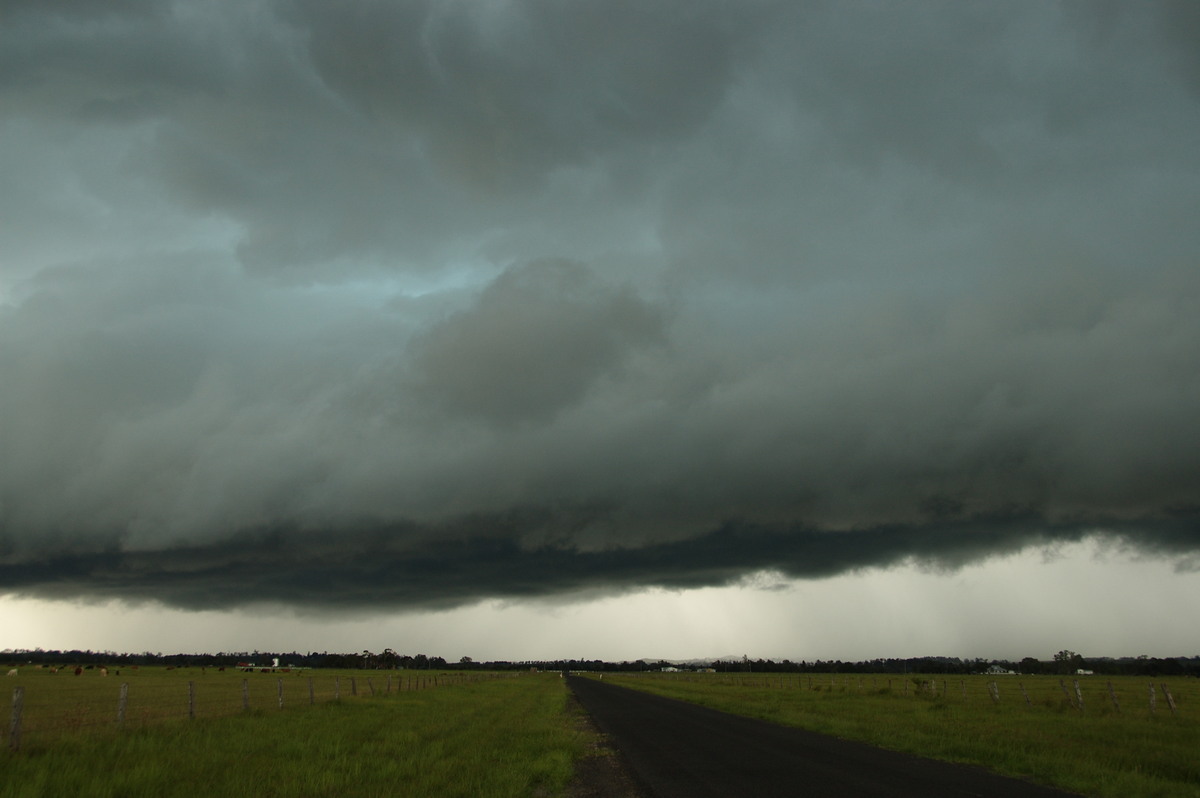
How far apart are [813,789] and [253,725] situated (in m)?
19.0

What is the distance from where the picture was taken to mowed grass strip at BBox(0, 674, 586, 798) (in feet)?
47.4

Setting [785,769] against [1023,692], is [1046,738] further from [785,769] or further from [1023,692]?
[1023,692]

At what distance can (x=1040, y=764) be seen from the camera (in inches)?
751

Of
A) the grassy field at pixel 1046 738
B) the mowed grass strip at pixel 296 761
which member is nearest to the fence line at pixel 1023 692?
the grassy field at pixel 1046 738

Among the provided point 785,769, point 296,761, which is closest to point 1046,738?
point 785,769

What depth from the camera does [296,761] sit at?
18500 millimetres

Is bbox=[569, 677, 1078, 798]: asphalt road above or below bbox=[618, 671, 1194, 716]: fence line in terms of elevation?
above

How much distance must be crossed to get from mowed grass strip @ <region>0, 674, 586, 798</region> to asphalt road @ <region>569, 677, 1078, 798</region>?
83.5 inches

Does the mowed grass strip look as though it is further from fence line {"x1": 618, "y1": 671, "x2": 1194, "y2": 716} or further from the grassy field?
fence line {"x1": 618, "y1": 671, "x2": 1194, "y2": 716}

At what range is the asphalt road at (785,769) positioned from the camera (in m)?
14.9

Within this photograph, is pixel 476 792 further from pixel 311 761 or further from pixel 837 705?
pixel 837 705

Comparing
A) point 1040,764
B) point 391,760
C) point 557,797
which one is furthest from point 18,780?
point 1040,764

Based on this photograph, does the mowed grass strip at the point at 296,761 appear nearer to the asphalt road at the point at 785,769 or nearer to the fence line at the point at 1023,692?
the asphalt road at the point at 785,769

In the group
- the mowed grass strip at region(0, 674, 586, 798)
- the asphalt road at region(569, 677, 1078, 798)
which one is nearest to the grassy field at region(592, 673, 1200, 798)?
the asphalt road at region(569, 677, 1078, 798)
